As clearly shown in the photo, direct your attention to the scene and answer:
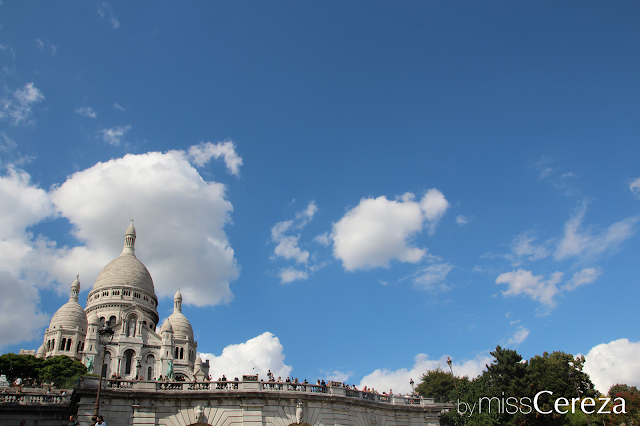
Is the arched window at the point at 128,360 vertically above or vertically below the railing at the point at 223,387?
above

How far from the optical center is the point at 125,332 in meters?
88.1

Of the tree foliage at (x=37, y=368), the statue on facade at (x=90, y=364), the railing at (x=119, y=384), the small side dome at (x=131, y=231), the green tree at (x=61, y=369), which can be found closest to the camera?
the railing at (x=119, y=384)

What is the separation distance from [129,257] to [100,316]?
17072mm

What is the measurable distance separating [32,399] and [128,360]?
205 feet

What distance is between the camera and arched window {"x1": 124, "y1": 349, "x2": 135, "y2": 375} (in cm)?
8500

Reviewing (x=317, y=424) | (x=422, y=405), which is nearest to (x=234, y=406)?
(x=317, y=424)

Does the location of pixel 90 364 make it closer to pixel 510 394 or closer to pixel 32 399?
pixel 32 399

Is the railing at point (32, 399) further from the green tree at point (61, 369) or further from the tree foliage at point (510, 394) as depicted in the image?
the green tree at point (61, 369)

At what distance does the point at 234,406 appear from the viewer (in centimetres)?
2677

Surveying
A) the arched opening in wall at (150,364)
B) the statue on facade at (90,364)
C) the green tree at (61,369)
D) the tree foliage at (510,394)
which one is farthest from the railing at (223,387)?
the arched opening in wall at (150,364)

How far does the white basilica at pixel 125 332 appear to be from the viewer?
85.1 meters

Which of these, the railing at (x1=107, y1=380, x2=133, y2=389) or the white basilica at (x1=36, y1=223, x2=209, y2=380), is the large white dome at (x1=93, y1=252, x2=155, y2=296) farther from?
the railing at (x1=107, y1=380, x2=133, y2=389)

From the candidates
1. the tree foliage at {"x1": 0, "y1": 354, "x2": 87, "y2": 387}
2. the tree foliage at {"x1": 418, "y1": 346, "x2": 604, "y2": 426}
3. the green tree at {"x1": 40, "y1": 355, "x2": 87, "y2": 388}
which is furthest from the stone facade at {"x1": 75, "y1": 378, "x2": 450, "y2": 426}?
the green tree at {"x1": 40, "y1": 355, "x2": 87, "y2": 388}

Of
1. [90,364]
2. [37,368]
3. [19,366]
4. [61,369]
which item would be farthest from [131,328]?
[19,366]
